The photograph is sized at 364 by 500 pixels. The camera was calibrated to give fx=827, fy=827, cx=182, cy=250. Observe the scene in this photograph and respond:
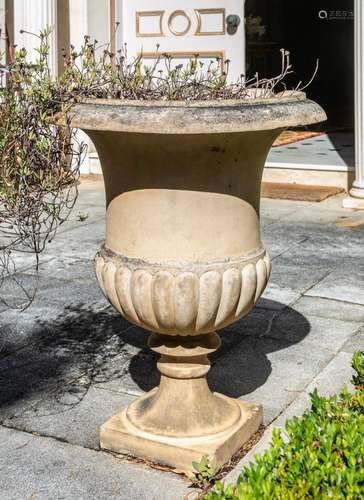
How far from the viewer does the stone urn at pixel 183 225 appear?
10.2ft

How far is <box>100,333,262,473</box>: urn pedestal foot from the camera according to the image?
3.42 m

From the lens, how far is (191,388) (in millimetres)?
3535

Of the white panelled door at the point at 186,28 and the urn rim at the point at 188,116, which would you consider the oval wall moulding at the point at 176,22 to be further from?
Result: the urn rim at the point at 188,116

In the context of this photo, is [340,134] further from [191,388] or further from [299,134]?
[191,388]

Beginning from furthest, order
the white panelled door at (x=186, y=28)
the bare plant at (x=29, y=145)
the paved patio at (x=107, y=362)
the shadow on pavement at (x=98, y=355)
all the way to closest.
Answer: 1. the white panelled door at (x=186, y=28)
2. the shadow on pavement at (x=98, y=355)
3. the paved patio at (x=107, y=362)
4. the bare plant at (x=29, y=145)

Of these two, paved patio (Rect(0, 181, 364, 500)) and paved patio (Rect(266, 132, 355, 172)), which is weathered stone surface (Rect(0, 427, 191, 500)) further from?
paved patio (Rect(266, 132, 355, 172))

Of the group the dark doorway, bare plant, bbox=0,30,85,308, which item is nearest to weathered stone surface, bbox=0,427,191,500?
bare plant, bbox=0,30,85,308

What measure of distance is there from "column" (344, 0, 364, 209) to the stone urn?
5.25 metres

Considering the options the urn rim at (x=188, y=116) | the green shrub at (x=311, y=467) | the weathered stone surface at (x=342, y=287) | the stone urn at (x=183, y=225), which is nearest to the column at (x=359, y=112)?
the weathered stone surface at (x=342, y=287)

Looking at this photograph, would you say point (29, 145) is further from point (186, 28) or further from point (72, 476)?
point (186, 28)

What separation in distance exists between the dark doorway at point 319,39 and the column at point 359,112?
28.8 feet

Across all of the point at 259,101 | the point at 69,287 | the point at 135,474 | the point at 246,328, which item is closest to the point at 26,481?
the point at 135,474

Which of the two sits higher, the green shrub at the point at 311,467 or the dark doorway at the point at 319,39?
the dark doorway at the point at 319,39

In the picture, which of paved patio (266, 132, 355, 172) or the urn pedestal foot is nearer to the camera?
the urn pedestal foot
